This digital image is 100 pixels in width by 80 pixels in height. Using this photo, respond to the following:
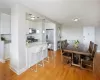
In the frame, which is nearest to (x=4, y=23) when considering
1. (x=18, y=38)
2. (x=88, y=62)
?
(x=18, y=38)

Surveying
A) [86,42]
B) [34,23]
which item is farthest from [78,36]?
[34,23]

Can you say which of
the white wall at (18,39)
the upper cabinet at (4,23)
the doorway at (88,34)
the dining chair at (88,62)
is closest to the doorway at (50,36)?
the doorway at (88,34)

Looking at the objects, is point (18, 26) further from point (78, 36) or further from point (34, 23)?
point (78, 36)

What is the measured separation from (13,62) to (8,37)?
241 centimetres

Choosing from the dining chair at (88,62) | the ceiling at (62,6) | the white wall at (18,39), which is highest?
the ceiling at (62,6)

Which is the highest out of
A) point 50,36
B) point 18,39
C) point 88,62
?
point 50,36

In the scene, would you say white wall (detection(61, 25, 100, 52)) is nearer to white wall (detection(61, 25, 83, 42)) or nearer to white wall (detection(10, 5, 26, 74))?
white wall (detection(61, 25, 83, 42))

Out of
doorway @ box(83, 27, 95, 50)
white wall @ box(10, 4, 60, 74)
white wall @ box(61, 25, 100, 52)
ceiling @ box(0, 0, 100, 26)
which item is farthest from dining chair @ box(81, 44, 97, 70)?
white wall @ box(61, 25, 100, 52)

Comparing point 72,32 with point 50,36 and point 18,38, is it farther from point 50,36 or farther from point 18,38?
point 18,38

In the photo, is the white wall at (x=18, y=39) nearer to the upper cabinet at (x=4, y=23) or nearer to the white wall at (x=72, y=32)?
the upper cabinet at (x=4, y=23)

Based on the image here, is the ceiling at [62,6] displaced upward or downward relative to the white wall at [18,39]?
upward

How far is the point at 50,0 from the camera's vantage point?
2.47 metres

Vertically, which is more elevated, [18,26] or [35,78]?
[18,26]

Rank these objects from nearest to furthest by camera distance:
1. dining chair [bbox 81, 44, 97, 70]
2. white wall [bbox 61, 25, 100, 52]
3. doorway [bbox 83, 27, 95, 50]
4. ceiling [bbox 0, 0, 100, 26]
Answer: ceiling [bbox 0, 0, 100, 26] < dining chair [bbox 81, 44, 97, 70] < doorway [bbox 83, 27, 95, 50] < white wall [bbox 61, 25, 100, 52]
